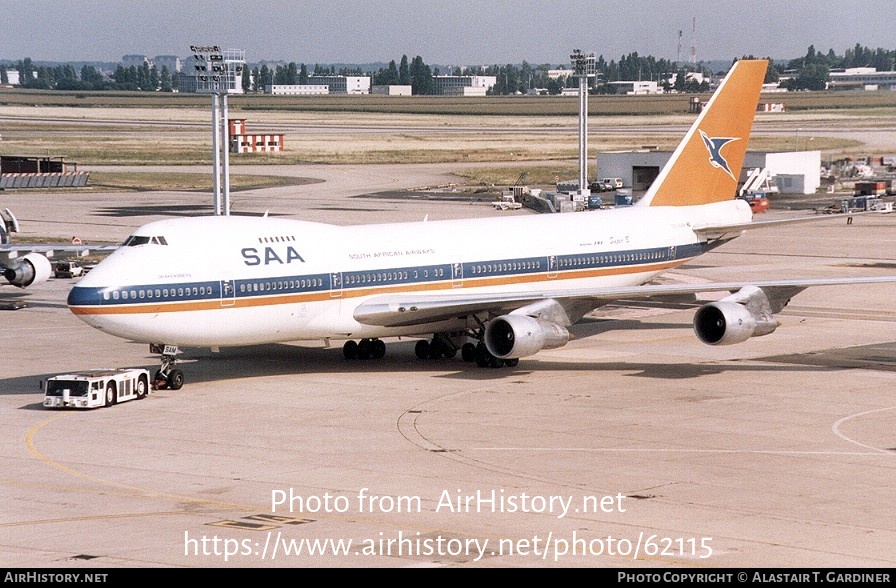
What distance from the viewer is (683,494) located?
29.7 m

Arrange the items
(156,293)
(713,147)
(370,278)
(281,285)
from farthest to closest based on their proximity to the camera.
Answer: (713,147), (370,278), (281,285), (156,293)

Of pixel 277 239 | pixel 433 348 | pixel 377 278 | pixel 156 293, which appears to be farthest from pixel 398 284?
pixel 156 293

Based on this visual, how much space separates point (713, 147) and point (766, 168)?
79.0 metres

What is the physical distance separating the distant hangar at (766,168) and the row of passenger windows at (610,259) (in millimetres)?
80029

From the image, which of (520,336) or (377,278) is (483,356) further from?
(377,278)

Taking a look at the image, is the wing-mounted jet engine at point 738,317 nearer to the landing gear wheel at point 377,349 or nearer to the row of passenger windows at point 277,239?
the landing gear wheel at point 377,349

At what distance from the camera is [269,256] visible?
43.8 m

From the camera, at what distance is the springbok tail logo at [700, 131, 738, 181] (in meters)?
57.4

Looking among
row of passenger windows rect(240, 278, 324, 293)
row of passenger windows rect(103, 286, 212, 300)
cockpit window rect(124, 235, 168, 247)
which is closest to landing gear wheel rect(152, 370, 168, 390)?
row of passenger windows rect(103, 286, 212, 300)

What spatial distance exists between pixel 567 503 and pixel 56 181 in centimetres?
12118

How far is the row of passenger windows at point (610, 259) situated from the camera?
51562mm

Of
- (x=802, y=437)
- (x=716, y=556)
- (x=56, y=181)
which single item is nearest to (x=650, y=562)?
(x=716, y=556)

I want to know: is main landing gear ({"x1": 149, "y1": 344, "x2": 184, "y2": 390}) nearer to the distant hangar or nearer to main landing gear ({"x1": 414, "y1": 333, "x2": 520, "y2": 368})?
main landing gear ({"x1": 414, "y1": 333, "x2": 520, "y2": 368})
